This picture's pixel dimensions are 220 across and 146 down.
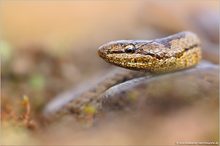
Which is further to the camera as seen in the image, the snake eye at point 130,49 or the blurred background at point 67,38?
the snake eye at point 130,49

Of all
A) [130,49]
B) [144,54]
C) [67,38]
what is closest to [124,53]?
[130,49]

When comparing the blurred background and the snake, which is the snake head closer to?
the snake

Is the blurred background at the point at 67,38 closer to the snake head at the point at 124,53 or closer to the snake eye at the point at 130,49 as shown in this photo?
the snake head at the point at 124,53

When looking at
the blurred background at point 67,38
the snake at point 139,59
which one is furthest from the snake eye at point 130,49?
the blurred background at point 67,38

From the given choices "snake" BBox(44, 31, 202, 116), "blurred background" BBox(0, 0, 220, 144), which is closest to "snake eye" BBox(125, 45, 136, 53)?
"snake" BBox(44, 31, 202, 116)

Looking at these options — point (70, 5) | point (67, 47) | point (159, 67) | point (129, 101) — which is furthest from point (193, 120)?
point (70, 5)

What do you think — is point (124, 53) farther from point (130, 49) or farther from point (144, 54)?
point (144, 54)

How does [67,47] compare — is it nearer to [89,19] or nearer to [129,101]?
[89,19]

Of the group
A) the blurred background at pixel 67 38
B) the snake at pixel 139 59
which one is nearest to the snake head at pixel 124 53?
the snake at pixel 139 59
